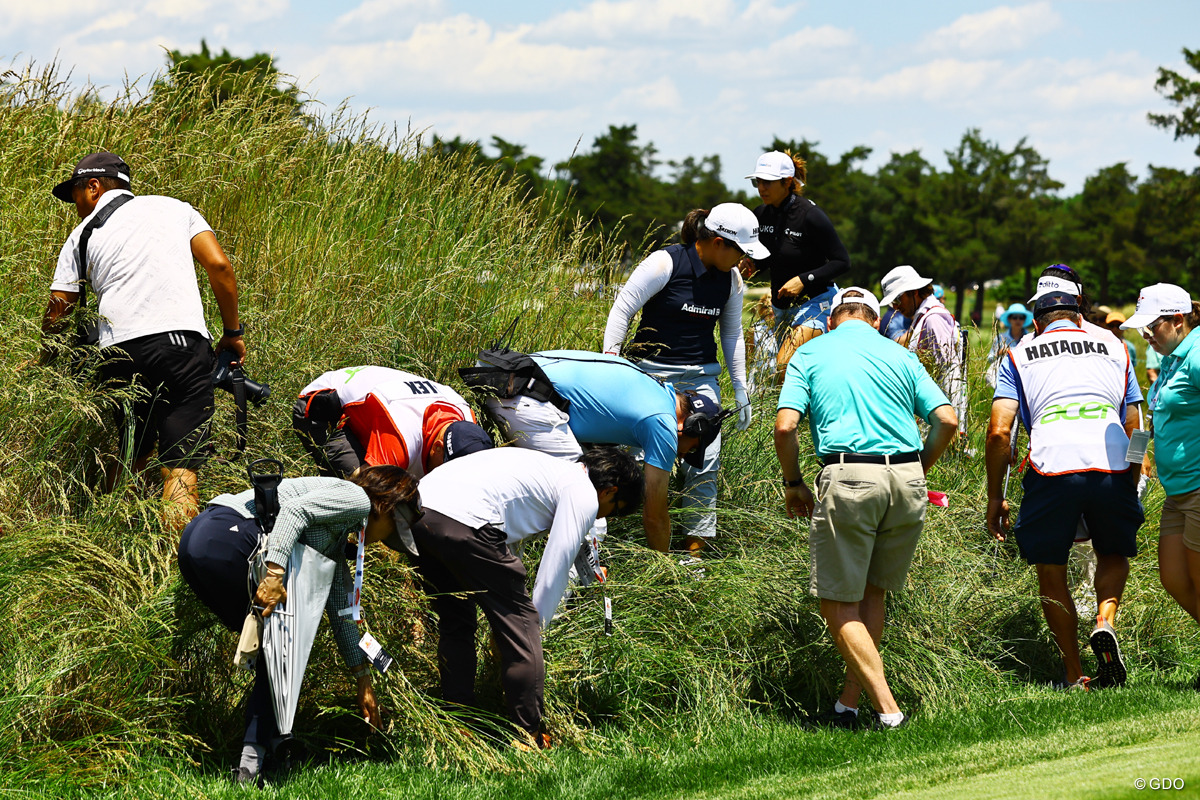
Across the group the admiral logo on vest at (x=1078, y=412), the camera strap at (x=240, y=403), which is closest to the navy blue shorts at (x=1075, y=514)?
the admiral logo on vest at (x=1078, y=412)

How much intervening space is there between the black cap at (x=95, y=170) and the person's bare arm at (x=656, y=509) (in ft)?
9.93

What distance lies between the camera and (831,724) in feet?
17.1

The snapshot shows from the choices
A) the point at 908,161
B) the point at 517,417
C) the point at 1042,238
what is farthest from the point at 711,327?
the point at 908,161

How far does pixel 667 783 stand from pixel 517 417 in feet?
6.22

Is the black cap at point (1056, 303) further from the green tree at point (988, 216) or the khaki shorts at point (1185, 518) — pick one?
the green tree at point (988, 216)

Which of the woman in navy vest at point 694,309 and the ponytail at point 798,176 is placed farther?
the ponytail at point 798,176

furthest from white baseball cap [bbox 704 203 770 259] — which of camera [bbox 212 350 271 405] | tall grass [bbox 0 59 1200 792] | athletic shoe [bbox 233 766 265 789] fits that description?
athletic shoe [bbox 233 766 265 789]

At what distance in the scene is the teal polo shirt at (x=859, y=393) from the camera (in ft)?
16.6

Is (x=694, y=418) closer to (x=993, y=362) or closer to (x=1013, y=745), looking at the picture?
(x=1013, y=745)

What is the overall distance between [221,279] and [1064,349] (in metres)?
4.31

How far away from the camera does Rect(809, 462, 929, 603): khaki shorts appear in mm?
4961

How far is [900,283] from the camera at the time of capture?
8.61 metres

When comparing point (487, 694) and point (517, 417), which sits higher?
point (517, 417)

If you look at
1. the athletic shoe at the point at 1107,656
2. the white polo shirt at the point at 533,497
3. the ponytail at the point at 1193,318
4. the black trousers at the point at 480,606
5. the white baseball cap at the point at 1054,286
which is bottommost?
the athletic shoe at the point at 1107,656
